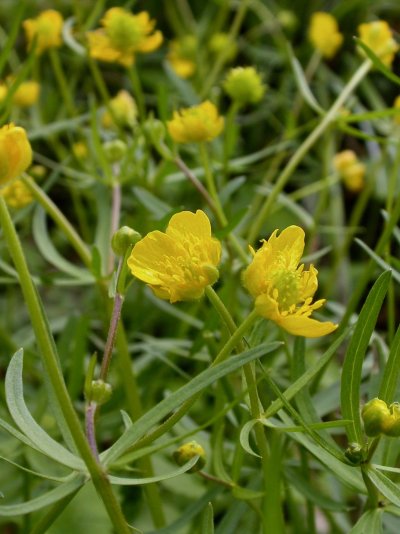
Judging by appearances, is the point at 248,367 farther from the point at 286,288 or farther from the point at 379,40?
the point at 379,40

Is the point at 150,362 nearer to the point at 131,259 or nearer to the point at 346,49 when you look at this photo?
the point at 131,259

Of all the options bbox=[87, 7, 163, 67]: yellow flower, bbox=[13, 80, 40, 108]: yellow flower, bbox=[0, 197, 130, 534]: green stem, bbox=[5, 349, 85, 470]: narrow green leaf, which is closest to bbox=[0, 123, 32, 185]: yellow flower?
bbox=[0, 197, 130, 534]: green stem

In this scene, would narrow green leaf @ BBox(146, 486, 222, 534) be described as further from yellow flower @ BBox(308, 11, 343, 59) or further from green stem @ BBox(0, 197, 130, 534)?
yellow flower @ BBox(308, 11, 343, 59)

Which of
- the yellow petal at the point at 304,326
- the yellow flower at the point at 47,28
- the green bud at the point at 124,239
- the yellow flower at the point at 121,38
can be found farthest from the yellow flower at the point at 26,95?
the yellow petal at the point at 304,326

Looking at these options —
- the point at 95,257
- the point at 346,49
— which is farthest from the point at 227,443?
the point at 346,49

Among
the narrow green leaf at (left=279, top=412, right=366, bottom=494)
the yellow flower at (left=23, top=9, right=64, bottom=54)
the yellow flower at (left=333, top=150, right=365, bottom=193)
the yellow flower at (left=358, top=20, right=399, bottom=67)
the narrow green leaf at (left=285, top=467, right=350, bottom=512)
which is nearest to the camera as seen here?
the narrow green leaf at (left=279, top=412, right=366, bottom=494)

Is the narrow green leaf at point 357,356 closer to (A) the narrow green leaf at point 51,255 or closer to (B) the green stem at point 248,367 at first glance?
(B) the green stem at point 248,367
